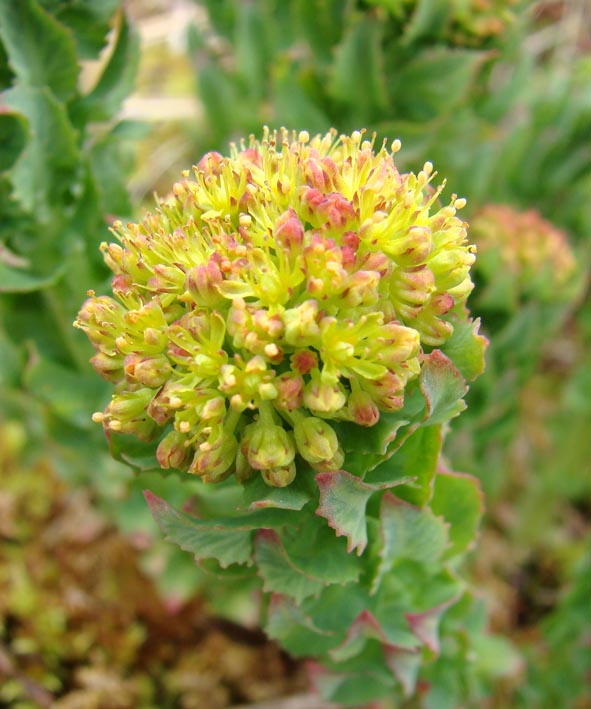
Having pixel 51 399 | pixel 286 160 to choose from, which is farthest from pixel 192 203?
pixel 51 399

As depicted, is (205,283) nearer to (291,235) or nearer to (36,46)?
(291,235)

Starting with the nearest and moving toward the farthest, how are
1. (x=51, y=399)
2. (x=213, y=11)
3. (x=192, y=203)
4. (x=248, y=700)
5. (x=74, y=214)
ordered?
(x=192, y=203) → (x=74, y=214) → (x=51, y=399) → (x=248, y=700) → (x=213, y=11)

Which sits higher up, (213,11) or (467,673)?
(213,11)

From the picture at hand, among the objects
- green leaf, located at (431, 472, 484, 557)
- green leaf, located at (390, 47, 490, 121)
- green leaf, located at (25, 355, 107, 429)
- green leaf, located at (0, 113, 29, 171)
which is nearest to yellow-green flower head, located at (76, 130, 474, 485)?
green leaf, located at (431, 472, 484, 557)

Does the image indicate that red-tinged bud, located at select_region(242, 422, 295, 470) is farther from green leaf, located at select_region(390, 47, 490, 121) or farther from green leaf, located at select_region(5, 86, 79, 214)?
green leaf, located at select_region(390, 47, 490, 121)

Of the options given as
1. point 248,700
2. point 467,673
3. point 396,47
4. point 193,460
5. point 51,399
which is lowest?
point 248,700

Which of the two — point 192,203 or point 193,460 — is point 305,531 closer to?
point 193,460

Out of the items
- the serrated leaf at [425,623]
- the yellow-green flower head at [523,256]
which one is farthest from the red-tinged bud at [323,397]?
the yellow-green flower head at [523,256]
